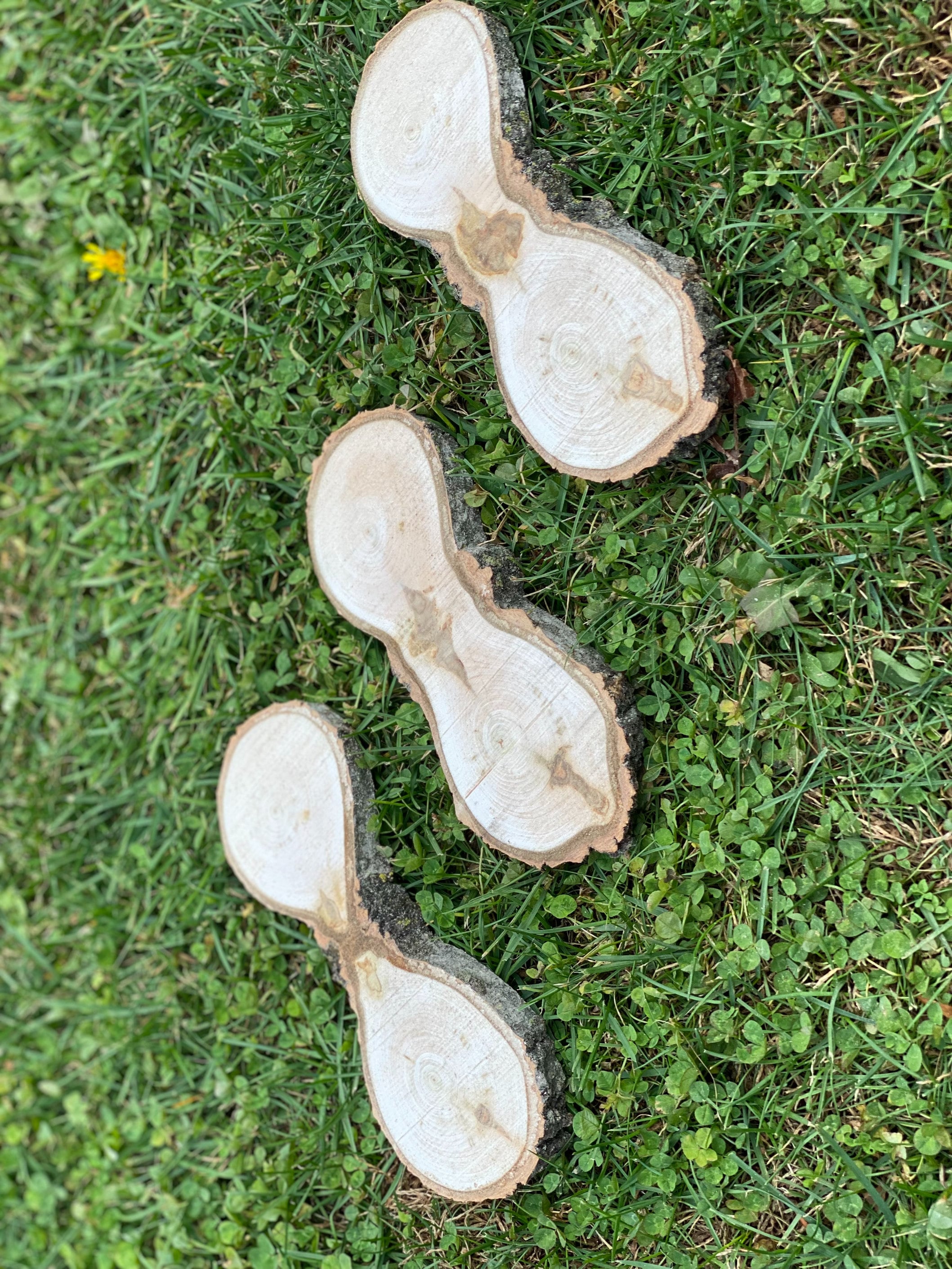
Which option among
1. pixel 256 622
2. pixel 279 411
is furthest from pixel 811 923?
pixel 279 411

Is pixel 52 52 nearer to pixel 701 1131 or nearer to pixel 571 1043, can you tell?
pixel 571 1043

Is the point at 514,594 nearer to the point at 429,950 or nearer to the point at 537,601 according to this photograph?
the point at 537,601

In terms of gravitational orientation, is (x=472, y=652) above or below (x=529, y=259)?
below

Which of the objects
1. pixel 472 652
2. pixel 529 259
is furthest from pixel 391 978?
pixel 529 259

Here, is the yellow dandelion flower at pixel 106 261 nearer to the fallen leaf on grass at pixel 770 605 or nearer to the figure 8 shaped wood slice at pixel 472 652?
the figure 8 shaped wood slice at pixel 472 652

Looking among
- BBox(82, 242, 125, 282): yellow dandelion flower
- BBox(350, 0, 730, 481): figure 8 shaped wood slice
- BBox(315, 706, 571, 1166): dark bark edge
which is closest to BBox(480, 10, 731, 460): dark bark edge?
BBox(350, 0, 730, 481): figure 8 shaped wood slice

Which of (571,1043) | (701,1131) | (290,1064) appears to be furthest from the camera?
(290,1064)

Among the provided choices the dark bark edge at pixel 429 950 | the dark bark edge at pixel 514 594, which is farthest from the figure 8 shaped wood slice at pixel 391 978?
the dark bark edge at pixel 514 594
